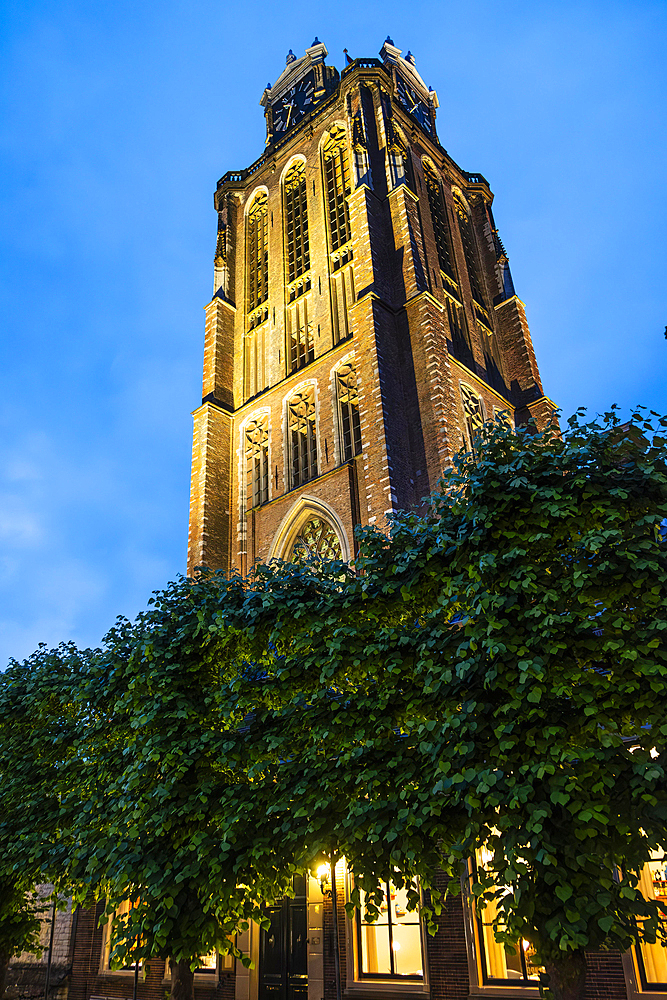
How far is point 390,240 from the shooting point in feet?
82.6

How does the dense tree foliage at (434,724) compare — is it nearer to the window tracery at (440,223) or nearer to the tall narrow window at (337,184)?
the tall narrow window at (337,184)

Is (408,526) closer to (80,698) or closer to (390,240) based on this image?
(80,698)

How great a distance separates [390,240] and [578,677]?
2127 cm

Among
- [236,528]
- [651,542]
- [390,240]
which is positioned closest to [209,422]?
[236,528]

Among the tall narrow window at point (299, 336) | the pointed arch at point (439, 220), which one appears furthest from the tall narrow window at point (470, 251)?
the tall narrow window at point (299, 336)

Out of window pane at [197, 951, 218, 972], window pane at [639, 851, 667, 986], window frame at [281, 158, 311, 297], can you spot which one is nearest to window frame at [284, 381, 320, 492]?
window frame at [281, 158, 311, 297]

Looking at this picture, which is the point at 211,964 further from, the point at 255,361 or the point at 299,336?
the point at 255,361

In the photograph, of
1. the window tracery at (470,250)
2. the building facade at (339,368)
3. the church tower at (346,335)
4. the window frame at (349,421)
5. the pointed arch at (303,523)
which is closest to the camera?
the building facade at (339,368)

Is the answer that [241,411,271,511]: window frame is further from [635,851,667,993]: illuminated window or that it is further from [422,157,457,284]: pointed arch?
[635,851,667,993]: illuminated window

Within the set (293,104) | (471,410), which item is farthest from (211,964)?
(293,104)

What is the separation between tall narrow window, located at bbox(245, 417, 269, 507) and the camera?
1005 inches

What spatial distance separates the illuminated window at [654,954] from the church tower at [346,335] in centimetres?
1109

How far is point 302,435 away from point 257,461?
242 cm

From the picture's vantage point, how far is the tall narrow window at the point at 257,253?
2998 cm
